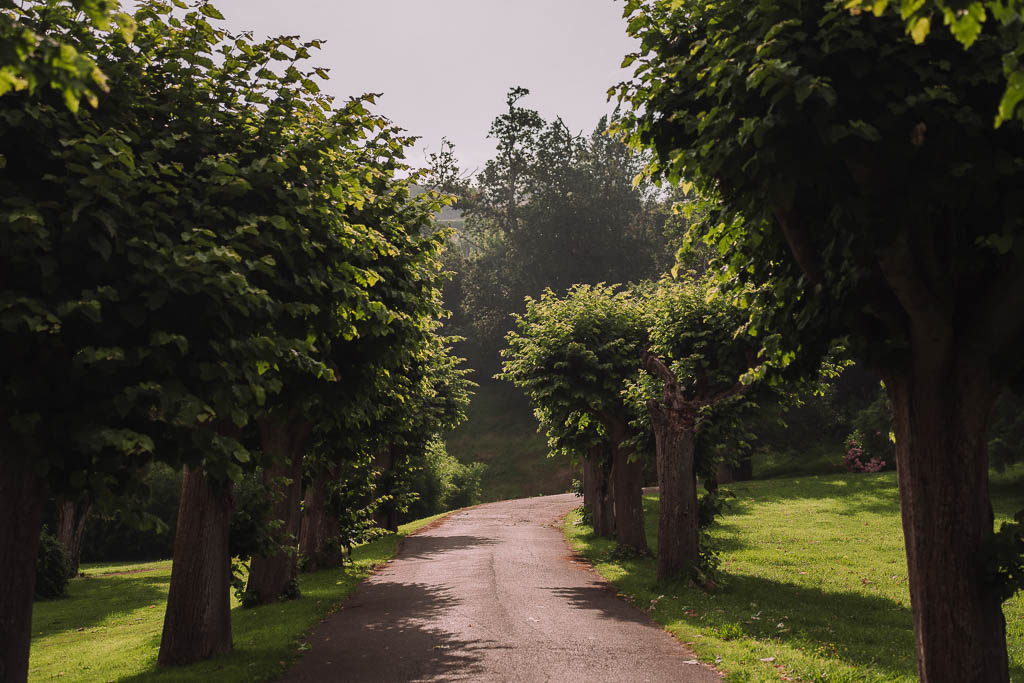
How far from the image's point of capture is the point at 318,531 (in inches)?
942

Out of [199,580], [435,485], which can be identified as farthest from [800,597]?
[435,485]

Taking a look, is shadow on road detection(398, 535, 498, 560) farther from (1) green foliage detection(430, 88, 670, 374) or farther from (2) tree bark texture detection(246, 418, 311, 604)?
(1) green foliage detection(430, 88, 670, 374)

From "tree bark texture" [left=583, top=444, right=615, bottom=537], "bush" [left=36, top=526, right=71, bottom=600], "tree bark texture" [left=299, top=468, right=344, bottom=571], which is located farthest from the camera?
"tree bark texture" [left=583, top=444, right=615, bottom=537]

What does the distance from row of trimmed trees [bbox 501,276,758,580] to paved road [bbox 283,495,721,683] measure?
2.80 m

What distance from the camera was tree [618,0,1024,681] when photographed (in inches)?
222

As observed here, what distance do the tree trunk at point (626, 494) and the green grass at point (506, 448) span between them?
35230mm

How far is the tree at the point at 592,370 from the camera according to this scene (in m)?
22.6

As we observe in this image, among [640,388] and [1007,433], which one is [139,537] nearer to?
[640,388]

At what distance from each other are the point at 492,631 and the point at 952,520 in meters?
8.58

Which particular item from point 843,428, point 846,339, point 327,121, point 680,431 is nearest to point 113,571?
point 680,431

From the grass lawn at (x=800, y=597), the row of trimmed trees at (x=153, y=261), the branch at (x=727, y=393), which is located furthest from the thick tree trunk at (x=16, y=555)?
the branch at (x=727, y=393)

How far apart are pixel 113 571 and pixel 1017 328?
1530 inches

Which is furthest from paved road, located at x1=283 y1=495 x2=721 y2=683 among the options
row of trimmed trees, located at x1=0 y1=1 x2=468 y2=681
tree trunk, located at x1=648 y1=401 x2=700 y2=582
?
row of trimmed trees, located at x1=0 y1=1 x2=468 y2=681

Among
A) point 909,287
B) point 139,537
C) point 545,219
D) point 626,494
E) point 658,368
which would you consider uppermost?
point 545,219
